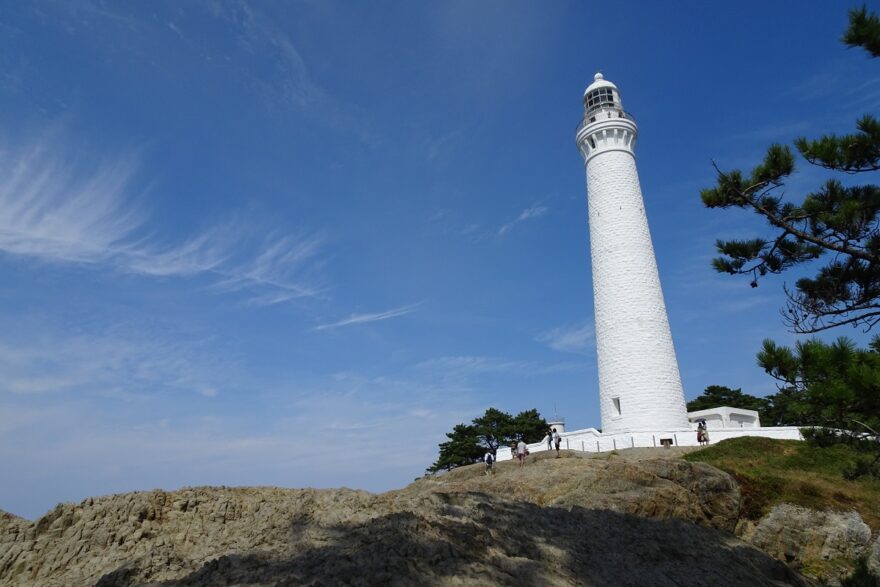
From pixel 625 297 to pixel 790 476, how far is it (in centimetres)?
1200

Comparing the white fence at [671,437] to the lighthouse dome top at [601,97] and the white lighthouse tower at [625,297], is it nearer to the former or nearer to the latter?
the white lighthouse tower at [625,297]

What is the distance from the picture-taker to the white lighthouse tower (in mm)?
28766

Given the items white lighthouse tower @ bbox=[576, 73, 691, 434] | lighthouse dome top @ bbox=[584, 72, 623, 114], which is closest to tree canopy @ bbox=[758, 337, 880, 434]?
white lighthouse tower @ bbox=[576, 73, 691, 434]

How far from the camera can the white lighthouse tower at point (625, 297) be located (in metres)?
28.8

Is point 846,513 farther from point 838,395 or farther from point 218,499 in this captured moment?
point 218,499

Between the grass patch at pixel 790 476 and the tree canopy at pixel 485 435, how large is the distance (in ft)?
58.0

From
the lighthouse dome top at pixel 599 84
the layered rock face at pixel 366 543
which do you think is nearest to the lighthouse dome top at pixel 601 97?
the lighthouse dome top at pixel 599 84

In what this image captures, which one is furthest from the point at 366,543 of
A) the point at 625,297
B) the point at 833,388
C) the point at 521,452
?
the point at 625,297

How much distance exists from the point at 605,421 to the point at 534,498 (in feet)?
60.0

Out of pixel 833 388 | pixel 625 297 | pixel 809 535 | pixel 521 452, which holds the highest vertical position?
pixel 625 297

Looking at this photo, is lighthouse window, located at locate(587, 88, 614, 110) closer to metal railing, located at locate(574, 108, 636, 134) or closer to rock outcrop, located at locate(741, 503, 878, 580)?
metal railing, located at locate(574, 108, 636, 134)

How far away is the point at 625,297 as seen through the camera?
98.6 feet

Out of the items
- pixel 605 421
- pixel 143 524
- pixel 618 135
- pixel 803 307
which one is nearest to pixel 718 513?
pixel 803 307

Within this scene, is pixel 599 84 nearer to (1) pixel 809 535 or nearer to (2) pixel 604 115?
(2) pixel 604 115
